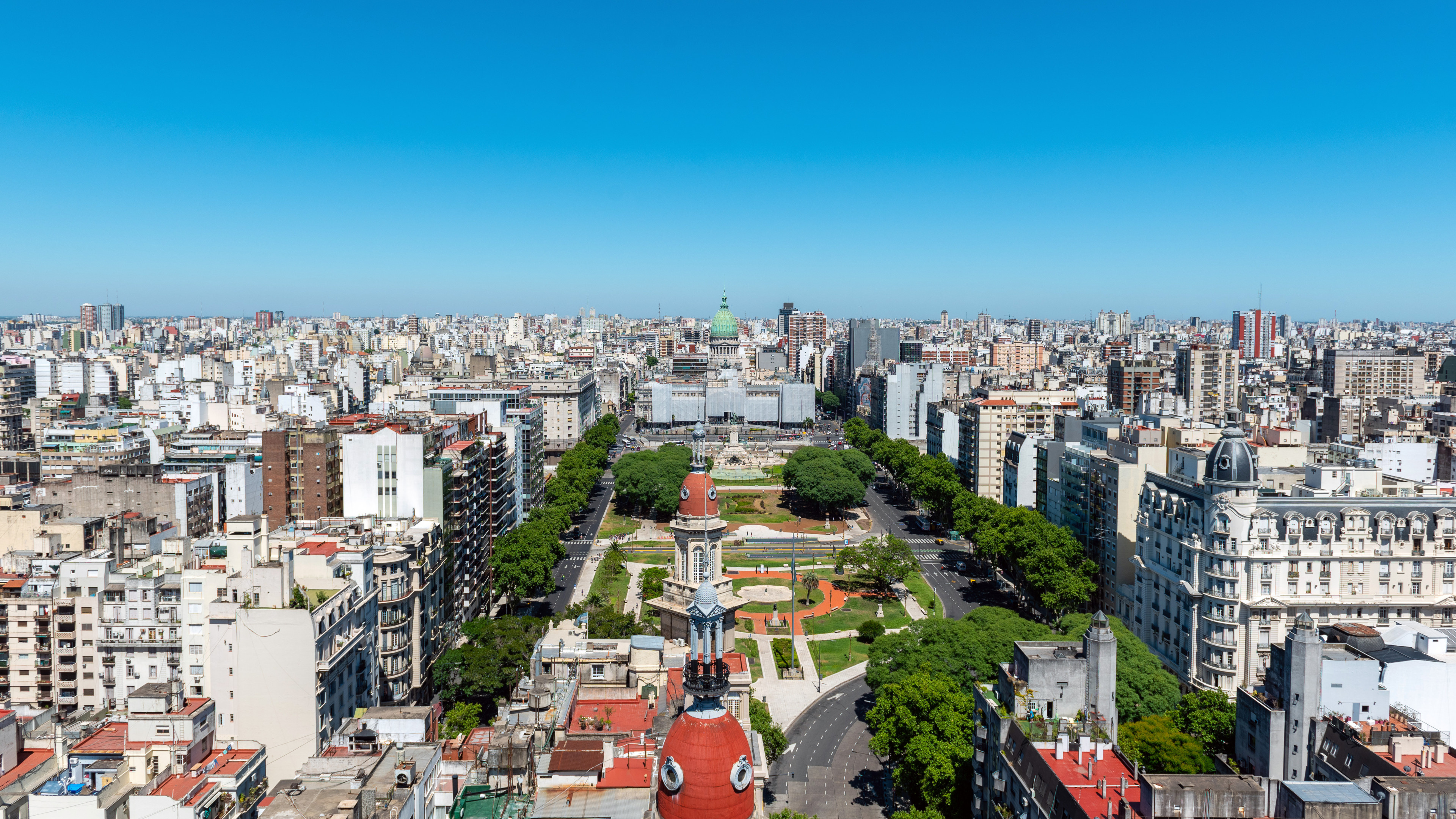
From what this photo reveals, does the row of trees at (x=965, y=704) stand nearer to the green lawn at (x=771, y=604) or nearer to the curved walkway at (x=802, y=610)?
the curved walkway at (x=802, y=610)

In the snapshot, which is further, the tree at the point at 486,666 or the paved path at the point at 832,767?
the tree at the point at 486,666

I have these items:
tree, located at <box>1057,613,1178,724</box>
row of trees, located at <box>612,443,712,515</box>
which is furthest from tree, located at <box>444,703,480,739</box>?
row of trees, located at <box>612,443,712,515</box>

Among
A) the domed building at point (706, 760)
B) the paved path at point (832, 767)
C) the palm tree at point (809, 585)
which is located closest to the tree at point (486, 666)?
the paved path at point (832, 767)

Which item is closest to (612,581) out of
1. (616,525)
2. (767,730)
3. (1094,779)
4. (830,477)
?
(616,525)

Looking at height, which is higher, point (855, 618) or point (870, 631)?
point (870, 631)

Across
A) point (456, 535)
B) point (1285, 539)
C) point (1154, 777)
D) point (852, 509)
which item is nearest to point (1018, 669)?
point (1154, 777)

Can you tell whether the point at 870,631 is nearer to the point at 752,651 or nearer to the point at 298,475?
the point at 752,651
